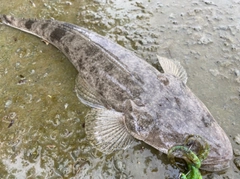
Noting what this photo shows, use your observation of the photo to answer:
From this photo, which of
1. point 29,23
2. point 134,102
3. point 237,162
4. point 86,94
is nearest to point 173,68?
point 134,102

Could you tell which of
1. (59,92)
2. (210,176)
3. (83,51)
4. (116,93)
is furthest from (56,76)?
(210,176)

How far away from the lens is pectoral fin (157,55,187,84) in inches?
144

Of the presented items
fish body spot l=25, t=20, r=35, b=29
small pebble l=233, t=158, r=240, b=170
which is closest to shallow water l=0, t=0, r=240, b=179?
small pebble l=233, t=158, r=240, b=170

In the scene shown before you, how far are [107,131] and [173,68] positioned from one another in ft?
4.46

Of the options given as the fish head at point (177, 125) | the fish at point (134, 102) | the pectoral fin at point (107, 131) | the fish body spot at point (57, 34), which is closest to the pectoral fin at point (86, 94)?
the fish at point (134, 102)

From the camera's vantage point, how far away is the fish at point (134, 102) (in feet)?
9.39

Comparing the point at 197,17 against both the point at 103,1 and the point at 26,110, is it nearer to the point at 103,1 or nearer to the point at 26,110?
the point at 103,1

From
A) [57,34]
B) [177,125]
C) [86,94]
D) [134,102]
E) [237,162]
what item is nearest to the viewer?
[177,125]

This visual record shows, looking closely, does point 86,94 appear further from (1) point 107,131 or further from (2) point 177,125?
(2) point 177,125

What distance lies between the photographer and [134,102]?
3178 mm

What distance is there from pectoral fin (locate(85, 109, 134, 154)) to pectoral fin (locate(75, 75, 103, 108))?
258 millimetres

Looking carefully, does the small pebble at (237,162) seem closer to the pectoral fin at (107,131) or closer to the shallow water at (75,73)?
the shallow water at (75,73)

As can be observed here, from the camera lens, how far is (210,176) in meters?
2.91

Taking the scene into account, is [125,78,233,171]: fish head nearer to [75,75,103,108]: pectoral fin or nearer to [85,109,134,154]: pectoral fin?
[85,109,134,154]: pectoral fin
